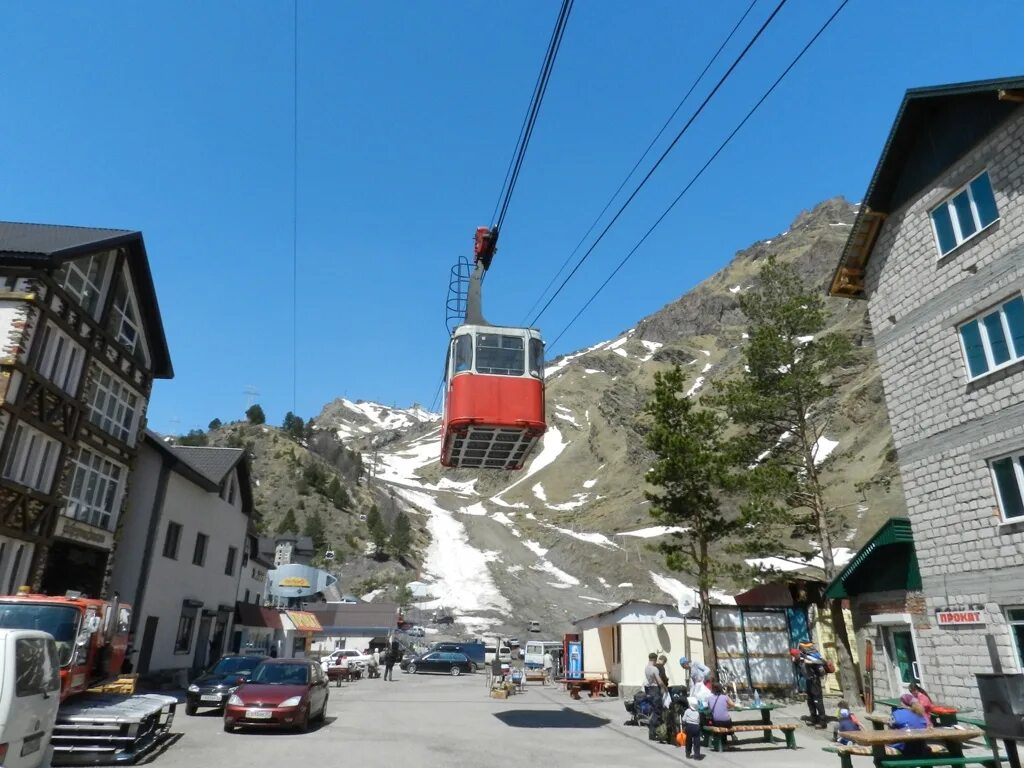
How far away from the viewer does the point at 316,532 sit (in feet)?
292

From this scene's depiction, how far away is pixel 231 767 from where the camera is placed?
10.8 metres

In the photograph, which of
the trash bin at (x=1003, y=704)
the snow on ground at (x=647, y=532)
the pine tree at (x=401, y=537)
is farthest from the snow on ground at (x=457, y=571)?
the trash bin at (x=1003, y=704)

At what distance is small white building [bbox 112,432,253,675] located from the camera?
25328mm

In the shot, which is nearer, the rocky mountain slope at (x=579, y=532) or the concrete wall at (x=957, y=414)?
the concrete wall at (x=957, y=414)

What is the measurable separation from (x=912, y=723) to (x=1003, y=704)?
1.31m

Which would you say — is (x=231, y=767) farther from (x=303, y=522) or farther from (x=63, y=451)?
(x=303, y=522)

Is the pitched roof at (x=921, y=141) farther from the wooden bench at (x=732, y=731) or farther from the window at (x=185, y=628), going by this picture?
the window at (x=185, y=628)

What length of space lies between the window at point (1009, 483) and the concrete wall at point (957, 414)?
0.17 metres

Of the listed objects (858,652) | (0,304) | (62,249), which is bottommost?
(858,652)

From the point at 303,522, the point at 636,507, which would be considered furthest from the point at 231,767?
the point at 636,507

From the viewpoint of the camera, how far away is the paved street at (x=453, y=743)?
11.7 m

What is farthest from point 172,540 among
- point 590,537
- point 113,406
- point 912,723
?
point 590,537

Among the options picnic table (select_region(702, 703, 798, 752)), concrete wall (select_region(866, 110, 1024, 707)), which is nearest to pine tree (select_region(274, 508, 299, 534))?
picnic table (select_region(702, 703, 798, 752))

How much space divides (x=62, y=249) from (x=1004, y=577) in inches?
1021
